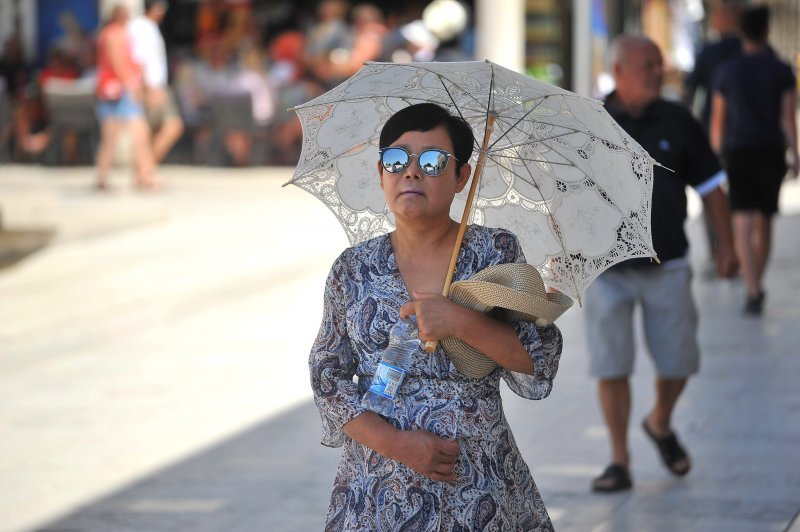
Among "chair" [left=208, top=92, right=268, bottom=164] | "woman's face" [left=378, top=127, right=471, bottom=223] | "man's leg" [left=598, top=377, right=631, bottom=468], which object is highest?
"woman's face" [left=378, top=127, right=471, bottom=223]

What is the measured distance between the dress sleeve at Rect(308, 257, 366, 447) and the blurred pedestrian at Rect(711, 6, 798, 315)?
7.29 meters

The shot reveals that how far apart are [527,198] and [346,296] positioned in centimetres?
76

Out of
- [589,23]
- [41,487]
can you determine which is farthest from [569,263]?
[589,23]

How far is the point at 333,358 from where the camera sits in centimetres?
363

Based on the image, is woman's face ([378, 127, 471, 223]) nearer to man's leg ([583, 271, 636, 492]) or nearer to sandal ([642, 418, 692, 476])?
man's leg ([583, 271, 636, 492])

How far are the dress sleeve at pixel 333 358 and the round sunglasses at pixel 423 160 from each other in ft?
0.93

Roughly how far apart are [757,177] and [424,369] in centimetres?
756

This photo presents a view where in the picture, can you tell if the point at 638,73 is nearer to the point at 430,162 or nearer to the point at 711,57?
the point at 430,162

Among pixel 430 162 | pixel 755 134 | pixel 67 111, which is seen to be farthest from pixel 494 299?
pixel 67 111

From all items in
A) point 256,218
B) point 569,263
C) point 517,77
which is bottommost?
point 256,218

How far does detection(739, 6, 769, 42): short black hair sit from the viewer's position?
1051cm

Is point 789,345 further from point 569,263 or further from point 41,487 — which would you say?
point 569,263

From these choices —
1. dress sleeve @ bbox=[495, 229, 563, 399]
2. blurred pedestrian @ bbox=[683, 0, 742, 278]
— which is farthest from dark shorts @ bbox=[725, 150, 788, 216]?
dress sleeve @ bbox=[495, 229, 563, 399]

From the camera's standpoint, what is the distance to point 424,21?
2359 cm
